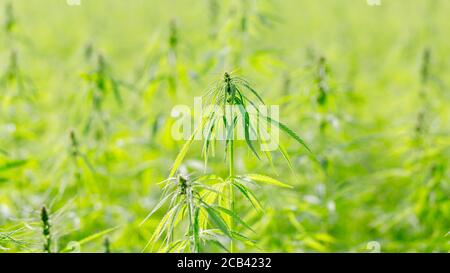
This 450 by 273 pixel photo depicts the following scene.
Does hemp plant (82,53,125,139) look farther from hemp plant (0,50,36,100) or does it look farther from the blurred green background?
hemp plant (0,50,36,100)

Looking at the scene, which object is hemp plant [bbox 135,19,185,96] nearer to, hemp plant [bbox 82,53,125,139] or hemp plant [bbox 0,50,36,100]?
hemp plant [bbox 82,53,125,139]

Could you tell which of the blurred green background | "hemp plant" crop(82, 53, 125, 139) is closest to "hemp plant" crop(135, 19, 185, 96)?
the blurred green background

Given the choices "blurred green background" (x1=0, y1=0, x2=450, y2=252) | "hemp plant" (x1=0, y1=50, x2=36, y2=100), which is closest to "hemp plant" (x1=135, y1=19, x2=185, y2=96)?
"blurred green background" (x1=0, y1=0, x2=450, y2=252)

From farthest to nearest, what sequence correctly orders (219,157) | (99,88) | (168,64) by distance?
(219,157)
(168,64)
(99,88)

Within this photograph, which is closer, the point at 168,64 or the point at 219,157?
the point at 168,64

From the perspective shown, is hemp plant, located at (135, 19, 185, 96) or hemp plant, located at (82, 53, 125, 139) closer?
hemp plant, located at (82, 53, 125, 139)

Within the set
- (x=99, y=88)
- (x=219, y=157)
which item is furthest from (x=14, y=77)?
(x=219, y=157)

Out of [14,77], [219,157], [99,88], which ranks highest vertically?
[14,77]

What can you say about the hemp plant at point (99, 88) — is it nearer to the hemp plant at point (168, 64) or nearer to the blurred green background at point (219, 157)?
the blurred green background at point (219, 157)

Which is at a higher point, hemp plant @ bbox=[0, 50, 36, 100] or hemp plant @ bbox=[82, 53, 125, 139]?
hemp plant @ bbox=[0, 50, 36, 100]

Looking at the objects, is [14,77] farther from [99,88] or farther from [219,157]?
[219,157]

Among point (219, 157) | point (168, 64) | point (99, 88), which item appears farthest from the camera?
point (219, 157)
